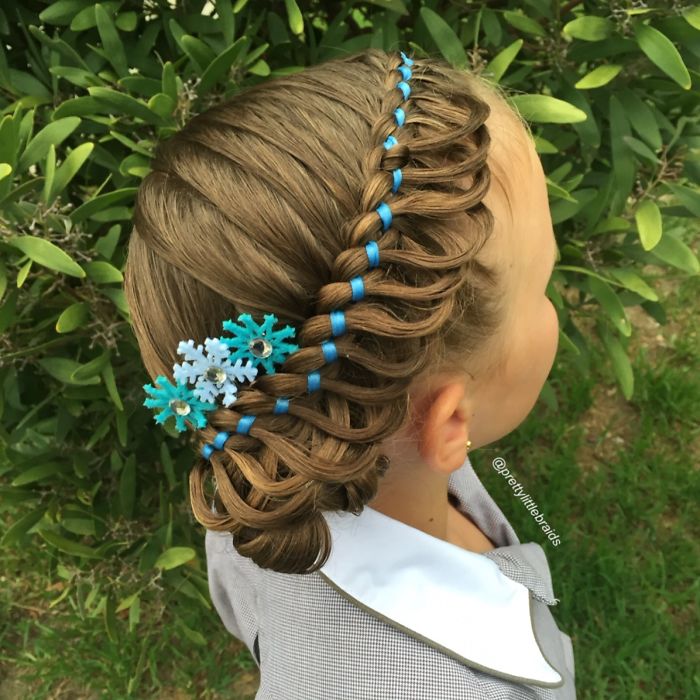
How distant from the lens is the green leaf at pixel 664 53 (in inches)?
51.3

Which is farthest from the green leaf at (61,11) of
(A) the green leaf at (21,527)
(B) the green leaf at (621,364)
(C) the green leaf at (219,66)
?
(B) the green leaf at (621,364)

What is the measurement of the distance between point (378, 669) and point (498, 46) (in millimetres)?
1290

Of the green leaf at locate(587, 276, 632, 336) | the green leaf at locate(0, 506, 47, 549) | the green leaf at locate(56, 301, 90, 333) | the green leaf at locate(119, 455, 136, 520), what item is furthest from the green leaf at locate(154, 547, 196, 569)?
the green leaf at locate(587, 276, 632, 336)

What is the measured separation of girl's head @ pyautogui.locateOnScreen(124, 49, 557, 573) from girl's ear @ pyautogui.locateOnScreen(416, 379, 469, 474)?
0.24 feet

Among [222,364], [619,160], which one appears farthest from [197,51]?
[619,160]

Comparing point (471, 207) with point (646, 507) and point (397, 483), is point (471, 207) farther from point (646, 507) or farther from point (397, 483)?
point (646, 507)

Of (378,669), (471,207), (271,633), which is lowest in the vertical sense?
(271,633)

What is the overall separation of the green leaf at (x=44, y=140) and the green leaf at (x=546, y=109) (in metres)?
0.81

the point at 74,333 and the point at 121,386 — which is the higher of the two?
the point at 74,333

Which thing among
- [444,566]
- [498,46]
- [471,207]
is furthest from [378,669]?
[498,46]

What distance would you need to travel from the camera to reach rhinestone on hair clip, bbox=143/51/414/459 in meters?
0.82

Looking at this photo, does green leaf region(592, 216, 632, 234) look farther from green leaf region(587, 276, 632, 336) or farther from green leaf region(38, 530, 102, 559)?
green leaf region(38, 530, 102, 559)

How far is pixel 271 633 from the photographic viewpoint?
1257 mm

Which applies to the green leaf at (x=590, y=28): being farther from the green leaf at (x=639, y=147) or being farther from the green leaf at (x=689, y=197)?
the green leaf at (x=689, y=197)
